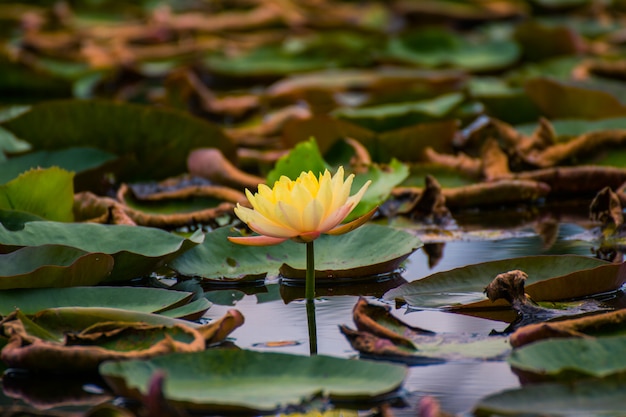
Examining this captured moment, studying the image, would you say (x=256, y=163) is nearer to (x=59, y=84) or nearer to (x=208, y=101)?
(x=208, y=101)

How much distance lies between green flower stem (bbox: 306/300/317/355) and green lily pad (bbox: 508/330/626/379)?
0.96 feet

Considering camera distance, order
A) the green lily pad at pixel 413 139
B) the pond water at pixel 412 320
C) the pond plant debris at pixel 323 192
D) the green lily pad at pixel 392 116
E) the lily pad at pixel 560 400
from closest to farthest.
A: the lily pad at pixel 560 400
the pond water at pixel 412 320
the pond plant debris at pixel 323 192
the green lily pad at pixel 413 139
the green lily pad at pixel 392 116

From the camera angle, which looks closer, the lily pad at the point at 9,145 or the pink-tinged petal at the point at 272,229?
the pink-tinged petal at the point at 272,229

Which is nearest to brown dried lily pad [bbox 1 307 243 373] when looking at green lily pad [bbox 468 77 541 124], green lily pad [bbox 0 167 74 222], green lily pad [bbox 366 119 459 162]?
green lily pad [bbox 0 167 74 222]

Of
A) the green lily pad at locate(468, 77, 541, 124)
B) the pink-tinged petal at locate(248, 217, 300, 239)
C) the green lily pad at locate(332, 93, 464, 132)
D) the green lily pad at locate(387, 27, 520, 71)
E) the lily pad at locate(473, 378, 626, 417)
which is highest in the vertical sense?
the green lily pad at locate(387, 27, 520, 71)

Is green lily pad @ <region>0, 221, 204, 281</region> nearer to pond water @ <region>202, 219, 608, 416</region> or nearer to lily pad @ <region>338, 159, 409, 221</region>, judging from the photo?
pond water @ <region>202, 219, 608, 416</region>

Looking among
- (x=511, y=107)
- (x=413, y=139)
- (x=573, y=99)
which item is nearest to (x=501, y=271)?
(x=413, y=139)

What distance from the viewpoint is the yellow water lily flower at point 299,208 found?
1.25 m

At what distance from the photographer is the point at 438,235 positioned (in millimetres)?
1938

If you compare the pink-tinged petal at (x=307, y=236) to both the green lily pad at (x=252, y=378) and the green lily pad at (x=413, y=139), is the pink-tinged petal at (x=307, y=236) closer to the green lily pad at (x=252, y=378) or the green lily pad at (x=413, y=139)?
the green lily pad at (x=252, y=378)

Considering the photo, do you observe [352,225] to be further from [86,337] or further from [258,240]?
[86,337]

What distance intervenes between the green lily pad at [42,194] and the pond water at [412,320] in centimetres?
39

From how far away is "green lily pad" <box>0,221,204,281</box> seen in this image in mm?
1517

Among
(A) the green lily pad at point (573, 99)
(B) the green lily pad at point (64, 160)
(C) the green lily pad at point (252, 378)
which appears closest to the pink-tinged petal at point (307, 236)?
(C) the green lily pad at point (252, 378)
